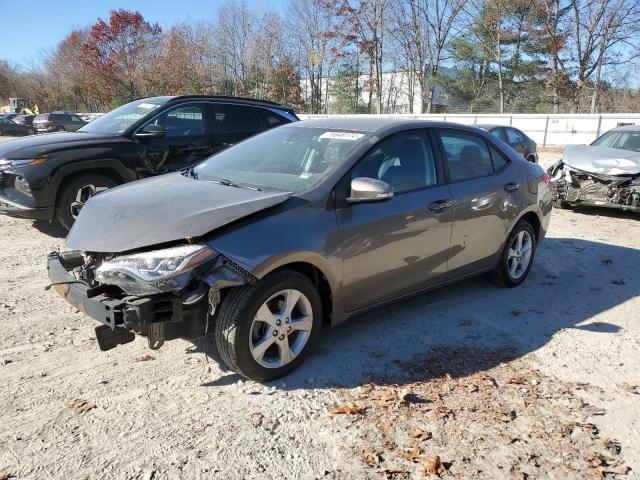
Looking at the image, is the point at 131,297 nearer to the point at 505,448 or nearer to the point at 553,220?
the point at 505,448

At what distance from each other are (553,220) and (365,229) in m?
6.37

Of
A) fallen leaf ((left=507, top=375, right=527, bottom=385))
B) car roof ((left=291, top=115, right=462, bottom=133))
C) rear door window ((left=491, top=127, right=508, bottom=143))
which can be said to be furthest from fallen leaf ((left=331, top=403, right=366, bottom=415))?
rear door window ((left=491, top=127, right=508, bottom=143))

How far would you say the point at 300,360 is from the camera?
11.7 ft

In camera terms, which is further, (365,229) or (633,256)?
(633,256)

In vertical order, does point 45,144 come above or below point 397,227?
above

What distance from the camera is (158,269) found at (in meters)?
3.02

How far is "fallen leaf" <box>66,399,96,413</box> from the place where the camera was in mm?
3086

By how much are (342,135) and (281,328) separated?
1646 mm

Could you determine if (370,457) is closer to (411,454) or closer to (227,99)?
(411,454)

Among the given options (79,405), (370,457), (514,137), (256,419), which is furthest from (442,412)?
(514,137)

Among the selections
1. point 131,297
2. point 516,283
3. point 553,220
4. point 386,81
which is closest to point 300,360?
point 131,297

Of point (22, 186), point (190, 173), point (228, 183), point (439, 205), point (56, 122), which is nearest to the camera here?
point (228, 183)

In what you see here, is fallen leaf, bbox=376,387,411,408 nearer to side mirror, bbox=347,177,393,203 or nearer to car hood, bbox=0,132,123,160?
side mirror, bbox=347,177,393,203

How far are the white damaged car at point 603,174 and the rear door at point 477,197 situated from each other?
14.4 feet
